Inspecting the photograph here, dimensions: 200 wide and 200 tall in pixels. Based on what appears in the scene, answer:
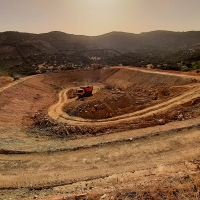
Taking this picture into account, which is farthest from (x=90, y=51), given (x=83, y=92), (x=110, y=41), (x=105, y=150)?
(x=105, y=150)

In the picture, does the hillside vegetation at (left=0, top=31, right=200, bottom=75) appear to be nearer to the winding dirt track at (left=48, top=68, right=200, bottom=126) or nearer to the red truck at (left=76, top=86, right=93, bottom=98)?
the winding dirt track at (left=48, top=68, right=200, bottom=126)

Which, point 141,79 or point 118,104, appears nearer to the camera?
point 118,104

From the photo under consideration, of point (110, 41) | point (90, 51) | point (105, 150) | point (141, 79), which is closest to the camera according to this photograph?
point (105, 150)

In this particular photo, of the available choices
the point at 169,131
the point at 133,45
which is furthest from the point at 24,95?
the point at 133,45

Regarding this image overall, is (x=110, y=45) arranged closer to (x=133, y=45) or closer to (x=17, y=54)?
(x=133, y=45)

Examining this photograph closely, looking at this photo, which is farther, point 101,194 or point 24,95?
point 24,95

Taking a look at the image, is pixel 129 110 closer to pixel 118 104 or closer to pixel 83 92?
pixel 118 104

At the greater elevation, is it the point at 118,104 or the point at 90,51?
the point at 90,51

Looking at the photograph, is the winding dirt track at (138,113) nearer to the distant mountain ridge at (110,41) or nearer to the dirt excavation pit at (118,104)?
the dirt excavation pit at (118,104)

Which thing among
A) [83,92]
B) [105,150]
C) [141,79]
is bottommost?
[105,150]

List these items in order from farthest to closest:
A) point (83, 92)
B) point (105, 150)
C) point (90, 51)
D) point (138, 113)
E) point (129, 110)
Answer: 1. point (90, 51)
2. point (83, 92)
3. point (129, 110)
4. point (138, 113)
5. point (105, 150)
